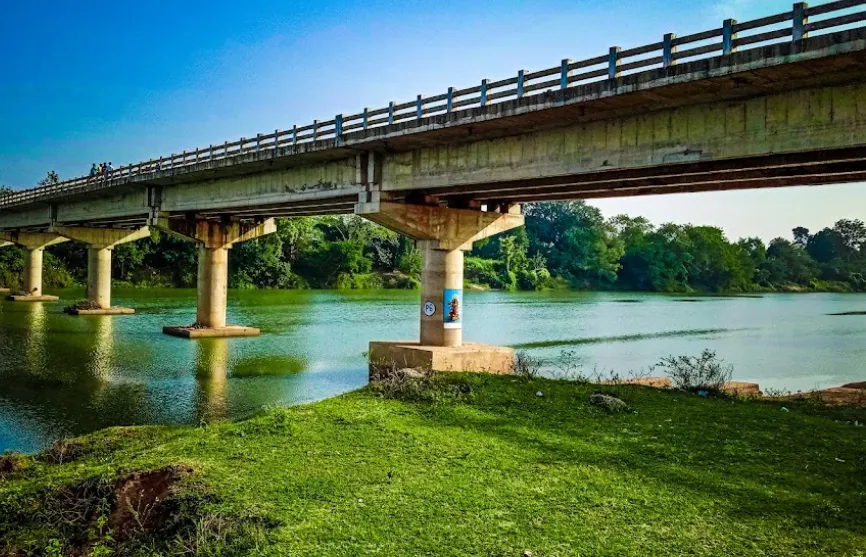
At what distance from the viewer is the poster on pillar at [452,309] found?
938 inches

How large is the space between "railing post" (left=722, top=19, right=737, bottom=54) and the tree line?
73969 millimetres

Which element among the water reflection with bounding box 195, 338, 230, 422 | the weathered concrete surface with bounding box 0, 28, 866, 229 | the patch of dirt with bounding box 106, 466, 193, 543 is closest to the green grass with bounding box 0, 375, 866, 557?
the patch of dirt with bounding box 106, 466, 193, 543

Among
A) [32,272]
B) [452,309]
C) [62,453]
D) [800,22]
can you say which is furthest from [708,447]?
[32,272]

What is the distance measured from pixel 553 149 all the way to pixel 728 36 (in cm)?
570

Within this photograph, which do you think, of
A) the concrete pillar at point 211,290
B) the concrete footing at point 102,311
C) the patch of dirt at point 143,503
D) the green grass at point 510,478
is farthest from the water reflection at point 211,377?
the concrete footing at point 102,311

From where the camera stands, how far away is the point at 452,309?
23938 mm

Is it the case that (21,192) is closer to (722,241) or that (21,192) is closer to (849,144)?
(849,144)

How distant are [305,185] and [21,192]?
124ft

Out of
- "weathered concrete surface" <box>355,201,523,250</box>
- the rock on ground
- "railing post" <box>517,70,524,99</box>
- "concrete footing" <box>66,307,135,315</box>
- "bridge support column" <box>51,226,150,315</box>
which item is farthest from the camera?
"bridge support column" <box>51,226,150,315</box>

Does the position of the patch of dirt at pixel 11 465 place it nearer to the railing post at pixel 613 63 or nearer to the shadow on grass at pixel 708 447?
the shadow on grass at pixel 708 447

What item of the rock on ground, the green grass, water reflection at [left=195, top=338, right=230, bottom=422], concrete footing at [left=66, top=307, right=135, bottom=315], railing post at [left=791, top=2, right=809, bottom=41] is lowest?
water reflection at [left=195, top=338, right=230, bottom=422]

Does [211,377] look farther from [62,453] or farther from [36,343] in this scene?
[36,343]

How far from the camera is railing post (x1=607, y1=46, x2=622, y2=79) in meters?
15.5

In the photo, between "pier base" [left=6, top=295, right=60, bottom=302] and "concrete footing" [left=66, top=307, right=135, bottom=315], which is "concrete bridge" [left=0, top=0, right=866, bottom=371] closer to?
"concrete footing" [left=66, top=307, right=135, bottom=315]
